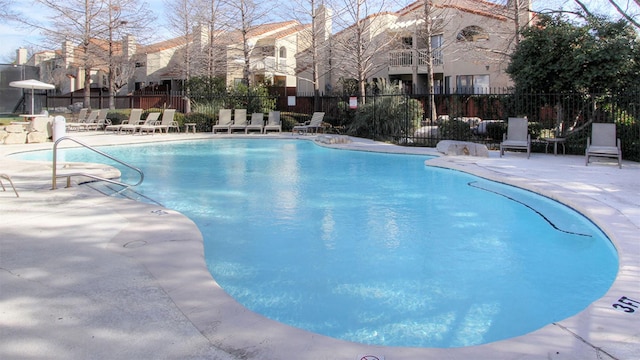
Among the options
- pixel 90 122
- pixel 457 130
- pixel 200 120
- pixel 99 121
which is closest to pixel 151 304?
pixel 457 130

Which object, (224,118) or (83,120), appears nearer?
(224,118)

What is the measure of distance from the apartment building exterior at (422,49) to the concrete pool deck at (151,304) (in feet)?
62.8

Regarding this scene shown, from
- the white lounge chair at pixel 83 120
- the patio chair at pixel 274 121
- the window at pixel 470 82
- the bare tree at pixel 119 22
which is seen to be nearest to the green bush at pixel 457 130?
the patio chair at pixel 274 121

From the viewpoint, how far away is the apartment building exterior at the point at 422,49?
81.5 ft

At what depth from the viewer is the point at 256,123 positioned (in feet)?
71.7

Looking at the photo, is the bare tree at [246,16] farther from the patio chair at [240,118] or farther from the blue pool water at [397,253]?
the blue pool water at [397,253]

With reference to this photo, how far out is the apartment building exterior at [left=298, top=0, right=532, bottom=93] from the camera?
81.5ft

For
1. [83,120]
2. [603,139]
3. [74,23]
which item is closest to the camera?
[603,139]

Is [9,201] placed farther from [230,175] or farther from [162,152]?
[162,152]

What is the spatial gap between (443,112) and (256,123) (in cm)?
1157

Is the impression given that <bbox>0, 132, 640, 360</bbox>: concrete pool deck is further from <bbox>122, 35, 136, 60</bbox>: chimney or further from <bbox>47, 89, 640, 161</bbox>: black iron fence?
<bbox>122, 35, 136, 60</bbox>: chimney

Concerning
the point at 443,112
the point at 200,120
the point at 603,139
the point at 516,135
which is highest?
the point at 443,112

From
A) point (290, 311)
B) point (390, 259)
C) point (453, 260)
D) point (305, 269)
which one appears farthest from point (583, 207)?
point (290, 311)

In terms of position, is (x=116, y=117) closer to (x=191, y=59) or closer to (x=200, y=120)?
(x=200, y=120)
